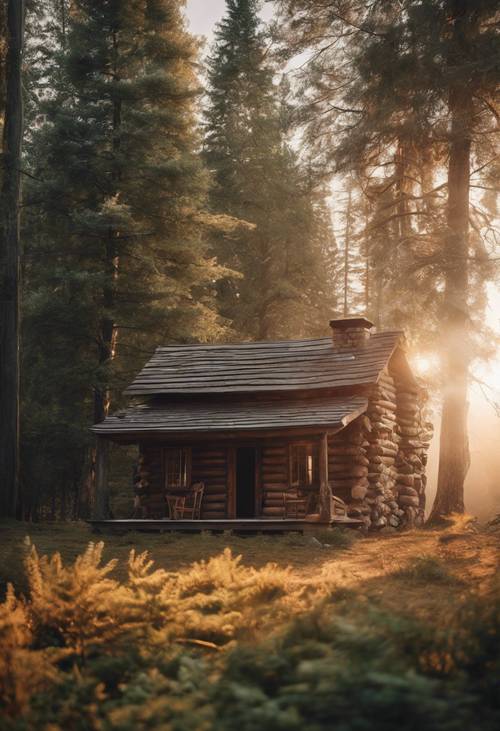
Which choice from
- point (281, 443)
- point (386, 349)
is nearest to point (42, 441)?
point (281, 443)

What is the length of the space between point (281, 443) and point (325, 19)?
11.3 m

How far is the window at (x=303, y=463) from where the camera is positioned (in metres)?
19.8

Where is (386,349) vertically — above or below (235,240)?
below

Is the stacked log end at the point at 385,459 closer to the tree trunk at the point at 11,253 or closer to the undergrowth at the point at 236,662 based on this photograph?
the tree trunk at the point at 11,253

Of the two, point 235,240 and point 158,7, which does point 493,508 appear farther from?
point 158,7

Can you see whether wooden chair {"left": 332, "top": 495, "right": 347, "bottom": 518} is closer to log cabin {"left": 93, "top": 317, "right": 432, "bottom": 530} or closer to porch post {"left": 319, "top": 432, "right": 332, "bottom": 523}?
log cabin {"left": 93, "top": 317, "right": 432, "bottom": 530}

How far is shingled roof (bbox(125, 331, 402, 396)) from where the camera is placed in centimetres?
2017

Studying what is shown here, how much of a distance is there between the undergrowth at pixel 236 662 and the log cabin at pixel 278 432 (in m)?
10.1

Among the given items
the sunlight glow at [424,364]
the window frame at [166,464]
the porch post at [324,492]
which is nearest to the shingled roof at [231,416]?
the porch post at [324,492]

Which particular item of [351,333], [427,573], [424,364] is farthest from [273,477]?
[427,573]

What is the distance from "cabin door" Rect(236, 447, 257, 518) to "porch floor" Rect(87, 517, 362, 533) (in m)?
3.28

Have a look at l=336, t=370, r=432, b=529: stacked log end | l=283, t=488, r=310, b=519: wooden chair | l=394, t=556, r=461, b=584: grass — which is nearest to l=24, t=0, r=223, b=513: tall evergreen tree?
l=336, t=370, r=432, b=529: stacked log end

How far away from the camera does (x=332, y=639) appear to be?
630 centimetres

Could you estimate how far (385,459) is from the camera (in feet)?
69.5
